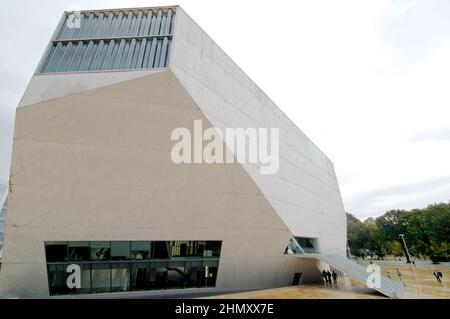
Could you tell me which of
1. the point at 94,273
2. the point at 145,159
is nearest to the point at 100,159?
the point at 145,159

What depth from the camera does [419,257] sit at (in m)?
65.6

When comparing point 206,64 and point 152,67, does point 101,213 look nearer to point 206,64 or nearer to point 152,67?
point 152,67

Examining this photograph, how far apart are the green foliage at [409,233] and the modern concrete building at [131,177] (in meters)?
43.4

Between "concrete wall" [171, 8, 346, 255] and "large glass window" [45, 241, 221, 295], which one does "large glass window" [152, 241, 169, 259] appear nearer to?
"large glass window" [45, 241, 221, 295]

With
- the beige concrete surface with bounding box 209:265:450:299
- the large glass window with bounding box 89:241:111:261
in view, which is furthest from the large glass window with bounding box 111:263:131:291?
the beige concrete surface with bounding box 209:265:450:299

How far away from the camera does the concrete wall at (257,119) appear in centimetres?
1580

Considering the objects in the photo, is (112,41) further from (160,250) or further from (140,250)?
(160,250)

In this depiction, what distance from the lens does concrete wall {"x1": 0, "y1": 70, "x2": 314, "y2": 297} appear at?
1302 cm

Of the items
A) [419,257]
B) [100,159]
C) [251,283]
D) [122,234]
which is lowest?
[419,257]

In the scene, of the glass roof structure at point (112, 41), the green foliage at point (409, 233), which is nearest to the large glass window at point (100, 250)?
the glass roof structure at point (112, 41)

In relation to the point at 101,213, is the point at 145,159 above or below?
above

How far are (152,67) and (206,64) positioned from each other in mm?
4191

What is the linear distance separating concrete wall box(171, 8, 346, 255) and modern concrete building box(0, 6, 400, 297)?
0.15 m

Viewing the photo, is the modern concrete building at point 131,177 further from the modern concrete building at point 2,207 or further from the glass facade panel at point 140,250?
the modern concrete building at point 2,207
